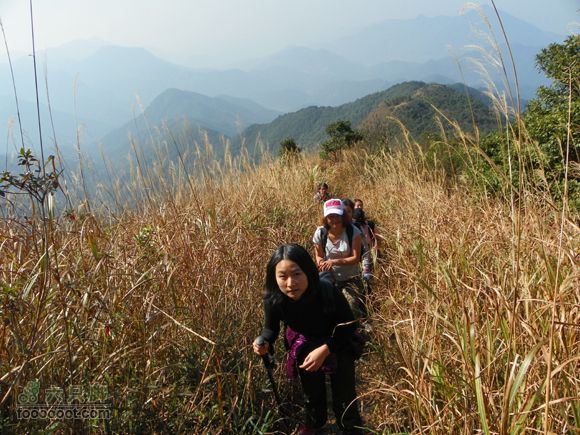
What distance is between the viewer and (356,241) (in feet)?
9.07

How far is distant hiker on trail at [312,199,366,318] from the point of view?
8.98ft

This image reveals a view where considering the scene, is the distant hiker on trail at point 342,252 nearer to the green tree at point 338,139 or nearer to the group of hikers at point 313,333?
the group of hikers at point 313,333

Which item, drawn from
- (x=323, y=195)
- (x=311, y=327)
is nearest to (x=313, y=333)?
(x=311, y=327)

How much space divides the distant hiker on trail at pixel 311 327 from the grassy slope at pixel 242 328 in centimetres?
19

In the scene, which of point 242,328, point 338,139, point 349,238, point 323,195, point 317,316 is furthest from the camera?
point 338,139

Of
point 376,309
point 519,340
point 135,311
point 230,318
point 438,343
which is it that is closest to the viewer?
point 519,340

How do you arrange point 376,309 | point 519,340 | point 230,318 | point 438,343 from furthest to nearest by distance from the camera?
point 376,309 < point 230,318 < point 438,343 < point 519,340

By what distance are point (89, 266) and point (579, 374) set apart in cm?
237

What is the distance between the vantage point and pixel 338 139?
40.2 ft

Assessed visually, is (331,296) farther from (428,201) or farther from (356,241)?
(428,201)

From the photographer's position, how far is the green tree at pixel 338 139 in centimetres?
1161

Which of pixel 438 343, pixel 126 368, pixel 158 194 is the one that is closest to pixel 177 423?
pixel 126 368

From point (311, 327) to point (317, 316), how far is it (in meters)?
0.07

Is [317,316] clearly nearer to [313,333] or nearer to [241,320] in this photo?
[313,333]
